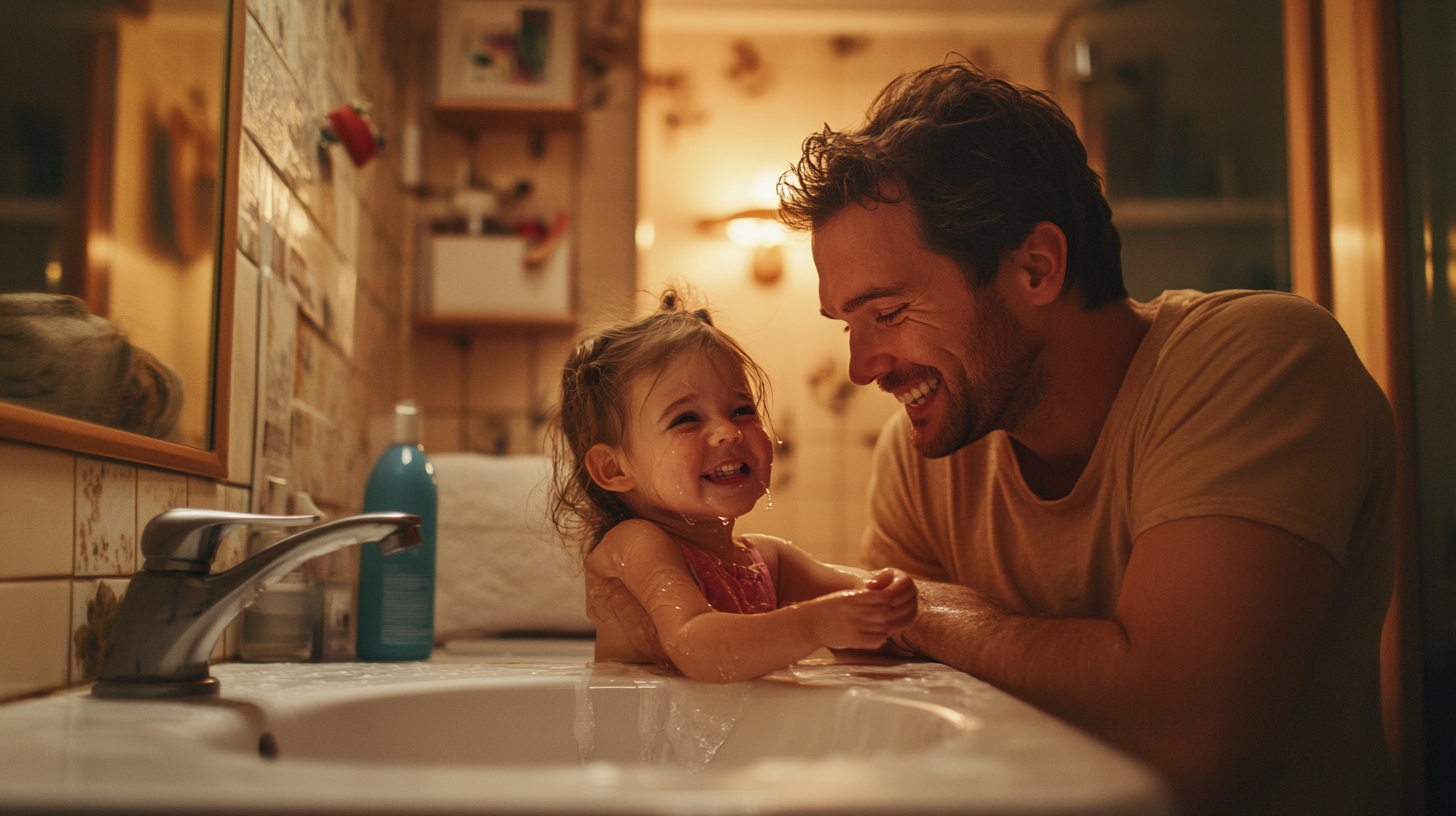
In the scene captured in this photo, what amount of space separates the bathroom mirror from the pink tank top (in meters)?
0.47

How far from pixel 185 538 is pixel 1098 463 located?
878mm

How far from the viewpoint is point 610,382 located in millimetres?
1065

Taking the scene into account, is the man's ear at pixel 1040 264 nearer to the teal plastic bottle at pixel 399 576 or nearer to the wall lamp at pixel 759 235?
the teal plastic bottle at pixel 399 576

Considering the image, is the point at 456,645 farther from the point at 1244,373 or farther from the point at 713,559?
the point at 1244,373

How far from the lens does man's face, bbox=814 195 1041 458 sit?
3.82ft

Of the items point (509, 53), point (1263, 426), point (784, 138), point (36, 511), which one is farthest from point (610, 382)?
point (784, 138)

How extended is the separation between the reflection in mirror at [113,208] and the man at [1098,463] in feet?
2.16

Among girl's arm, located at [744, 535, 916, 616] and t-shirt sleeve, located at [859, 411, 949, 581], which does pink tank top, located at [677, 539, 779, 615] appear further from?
t-shirt sleeve, located at [859, 411, 949, 581]

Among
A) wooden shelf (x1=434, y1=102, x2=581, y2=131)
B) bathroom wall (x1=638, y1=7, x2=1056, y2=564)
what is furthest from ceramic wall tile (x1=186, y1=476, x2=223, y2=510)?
bathroom wall (x1=638, y1=7, x2=1056, y2=564)

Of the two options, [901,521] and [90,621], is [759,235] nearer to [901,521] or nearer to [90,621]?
[901,521]

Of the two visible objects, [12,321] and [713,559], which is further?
[713,559]

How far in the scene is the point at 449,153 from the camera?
2.34 meters

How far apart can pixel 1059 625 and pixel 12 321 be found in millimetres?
867

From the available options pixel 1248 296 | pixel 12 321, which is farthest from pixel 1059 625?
pixel 12 321
